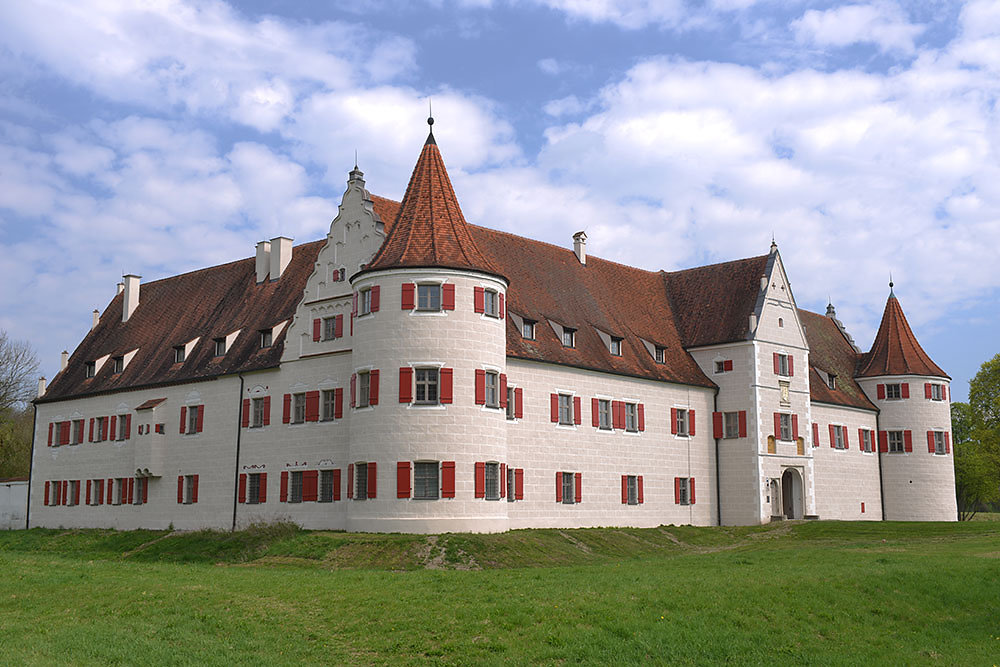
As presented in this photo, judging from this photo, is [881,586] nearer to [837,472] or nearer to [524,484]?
[524,484]

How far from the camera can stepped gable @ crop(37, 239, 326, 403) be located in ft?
150

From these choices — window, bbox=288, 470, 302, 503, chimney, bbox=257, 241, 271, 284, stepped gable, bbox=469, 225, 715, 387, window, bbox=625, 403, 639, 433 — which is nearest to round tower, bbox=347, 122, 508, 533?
stepped gable, bbox=469, 225, 715, 387

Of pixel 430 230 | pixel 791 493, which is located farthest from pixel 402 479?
pixel 791 493

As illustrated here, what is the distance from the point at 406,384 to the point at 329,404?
6.13m

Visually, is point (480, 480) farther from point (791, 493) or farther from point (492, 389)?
point (791, 493)

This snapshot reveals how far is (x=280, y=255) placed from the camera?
48.3 m

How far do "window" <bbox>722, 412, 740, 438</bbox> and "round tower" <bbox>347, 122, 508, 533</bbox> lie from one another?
52.5 feet

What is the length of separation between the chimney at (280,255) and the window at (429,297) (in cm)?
1369

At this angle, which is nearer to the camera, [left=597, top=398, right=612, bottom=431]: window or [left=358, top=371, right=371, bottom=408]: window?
[left=358, top=371, right=371, bottom=408]: window

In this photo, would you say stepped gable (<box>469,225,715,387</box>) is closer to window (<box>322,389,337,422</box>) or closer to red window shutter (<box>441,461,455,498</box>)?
red window shutter (<box>441,461,455,498</box>)

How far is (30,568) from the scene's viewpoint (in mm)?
28016

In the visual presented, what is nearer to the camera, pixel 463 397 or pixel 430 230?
pixel 463 397

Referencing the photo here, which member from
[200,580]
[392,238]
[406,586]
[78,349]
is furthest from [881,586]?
[78,349]

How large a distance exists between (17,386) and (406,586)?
55329mm
